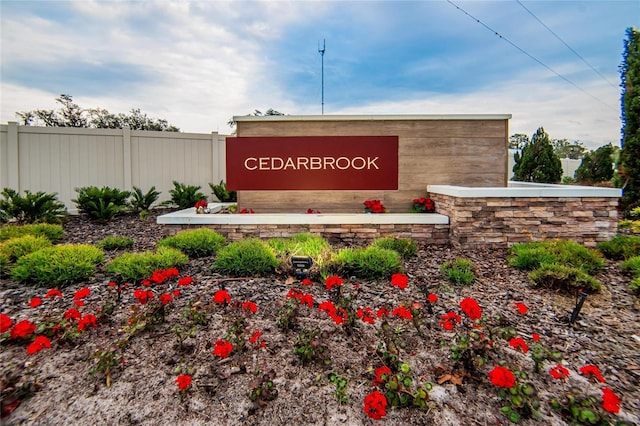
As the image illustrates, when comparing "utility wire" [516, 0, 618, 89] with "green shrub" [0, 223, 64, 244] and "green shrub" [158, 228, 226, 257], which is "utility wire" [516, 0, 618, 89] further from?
"green shrub" [0, 223, 64, 244]

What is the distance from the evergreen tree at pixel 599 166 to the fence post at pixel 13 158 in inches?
607

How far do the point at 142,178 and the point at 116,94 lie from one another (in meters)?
2.09

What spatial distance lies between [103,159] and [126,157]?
0.48 m

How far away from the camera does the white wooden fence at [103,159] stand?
23.9 feet

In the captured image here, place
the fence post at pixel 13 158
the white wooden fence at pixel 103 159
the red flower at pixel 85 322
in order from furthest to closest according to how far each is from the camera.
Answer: the white wooden fence at pixel 103 159 → the fence post at pixel 13 158 → the red flower at pixel 85 322

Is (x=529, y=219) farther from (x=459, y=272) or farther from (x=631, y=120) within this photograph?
(x=631, y=120)

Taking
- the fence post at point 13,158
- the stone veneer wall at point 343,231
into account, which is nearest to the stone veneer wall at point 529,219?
the stone veneer wall at point 343,231

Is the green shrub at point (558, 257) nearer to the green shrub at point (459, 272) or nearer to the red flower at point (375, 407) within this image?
the green shrub at point (459, 272)

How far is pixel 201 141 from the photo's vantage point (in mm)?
8688

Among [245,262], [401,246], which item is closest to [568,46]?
[401,246]

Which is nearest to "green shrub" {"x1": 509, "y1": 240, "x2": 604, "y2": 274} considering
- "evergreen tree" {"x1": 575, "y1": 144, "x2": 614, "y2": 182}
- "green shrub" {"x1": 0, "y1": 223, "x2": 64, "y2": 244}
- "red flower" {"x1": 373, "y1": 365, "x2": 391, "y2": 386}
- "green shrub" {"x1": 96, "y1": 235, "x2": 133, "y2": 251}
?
"red flower" {"x1": 373, "y1": 365, "x2": 391, "y2": 386}

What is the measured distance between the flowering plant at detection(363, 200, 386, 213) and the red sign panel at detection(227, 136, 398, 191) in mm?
245

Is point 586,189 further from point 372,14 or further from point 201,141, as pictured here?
point 201,141

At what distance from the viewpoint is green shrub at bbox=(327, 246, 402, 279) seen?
346 centimetres
